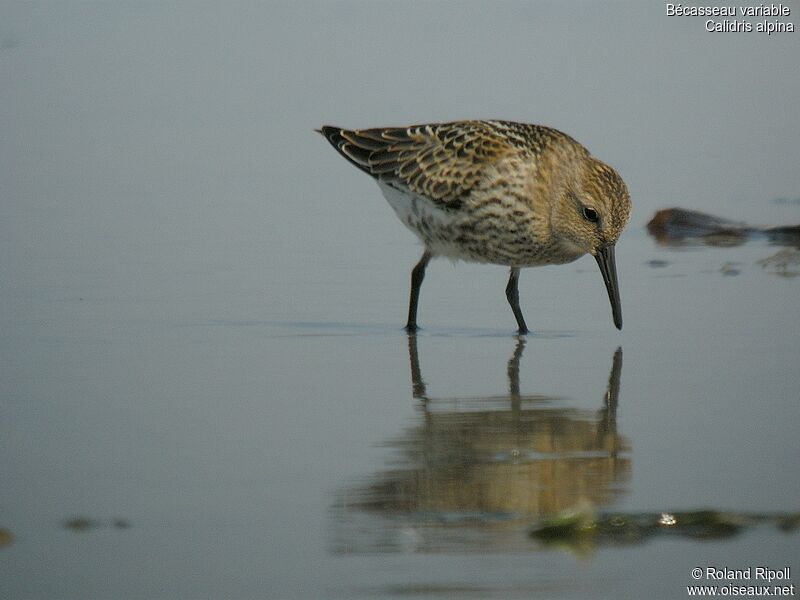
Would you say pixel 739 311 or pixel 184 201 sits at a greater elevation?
pixel 184 201

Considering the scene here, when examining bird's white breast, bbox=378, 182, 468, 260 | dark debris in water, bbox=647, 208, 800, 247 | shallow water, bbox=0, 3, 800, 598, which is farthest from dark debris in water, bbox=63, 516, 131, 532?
dark debris in water, bbox=647, 208, 800, 247

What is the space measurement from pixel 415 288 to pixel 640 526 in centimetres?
374

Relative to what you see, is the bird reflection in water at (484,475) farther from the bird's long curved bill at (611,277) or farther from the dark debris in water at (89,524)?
the bird's long curved bill at (611,277)

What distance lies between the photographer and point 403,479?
4.45m

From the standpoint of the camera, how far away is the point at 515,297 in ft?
24.6

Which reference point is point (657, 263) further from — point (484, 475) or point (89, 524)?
point (89, 524)

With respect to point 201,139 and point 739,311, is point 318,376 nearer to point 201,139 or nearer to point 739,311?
point 739,311

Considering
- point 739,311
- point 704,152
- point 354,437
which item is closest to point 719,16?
point 704,152

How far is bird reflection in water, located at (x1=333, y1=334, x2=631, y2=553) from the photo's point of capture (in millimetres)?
3953

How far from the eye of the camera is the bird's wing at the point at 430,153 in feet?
25.6

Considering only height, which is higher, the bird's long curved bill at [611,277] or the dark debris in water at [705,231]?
the dark debris in water at [705,231]

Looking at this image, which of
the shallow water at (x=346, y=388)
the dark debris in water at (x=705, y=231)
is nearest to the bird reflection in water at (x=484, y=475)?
the shallow water at (x=346, y=388)

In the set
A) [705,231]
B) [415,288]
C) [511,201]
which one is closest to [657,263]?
[705,231]

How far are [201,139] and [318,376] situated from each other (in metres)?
6.14
